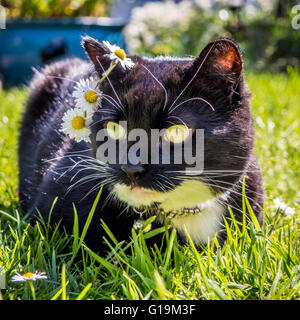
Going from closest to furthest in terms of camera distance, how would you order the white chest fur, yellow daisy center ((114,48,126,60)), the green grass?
1. the green grass
2. the white chest fur
3. yellow daisy center ((114,48,126,60))

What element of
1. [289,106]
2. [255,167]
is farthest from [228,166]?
[289,106]

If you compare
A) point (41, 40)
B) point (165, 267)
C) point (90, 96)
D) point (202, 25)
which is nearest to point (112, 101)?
point (90, 96)

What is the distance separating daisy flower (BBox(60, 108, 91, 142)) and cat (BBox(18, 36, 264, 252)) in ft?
0.15

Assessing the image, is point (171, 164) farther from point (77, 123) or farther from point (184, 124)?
point (77, 123)

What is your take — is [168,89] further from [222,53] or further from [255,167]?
[255,167]

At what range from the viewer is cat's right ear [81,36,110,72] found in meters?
1.69

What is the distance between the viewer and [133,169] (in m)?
1.40

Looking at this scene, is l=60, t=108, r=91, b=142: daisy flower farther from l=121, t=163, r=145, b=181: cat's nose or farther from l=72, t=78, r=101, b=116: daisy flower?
l=121, t=163, r=145, b=181: cat's nose

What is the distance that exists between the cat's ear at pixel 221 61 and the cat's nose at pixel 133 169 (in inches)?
15.7

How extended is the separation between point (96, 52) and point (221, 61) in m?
0.50

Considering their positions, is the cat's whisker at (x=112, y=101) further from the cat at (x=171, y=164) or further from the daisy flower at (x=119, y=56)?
the daisy flower at (x=119, y=56)

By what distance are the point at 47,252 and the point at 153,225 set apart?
394mm

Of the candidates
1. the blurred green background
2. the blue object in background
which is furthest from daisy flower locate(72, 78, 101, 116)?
the blurred green background

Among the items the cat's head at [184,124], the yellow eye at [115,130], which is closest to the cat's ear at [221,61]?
the cat's head at [184,124]
